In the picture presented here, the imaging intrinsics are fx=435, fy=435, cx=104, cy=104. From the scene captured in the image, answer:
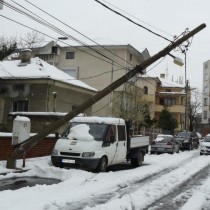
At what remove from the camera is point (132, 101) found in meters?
45.4

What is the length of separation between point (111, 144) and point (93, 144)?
1.10m

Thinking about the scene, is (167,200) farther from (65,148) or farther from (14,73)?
(14,73)

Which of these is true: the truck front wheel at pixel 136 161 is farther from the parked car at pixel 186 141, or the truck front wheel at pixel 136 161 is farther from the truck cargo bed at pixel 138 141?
the parked car at pixel 186 141

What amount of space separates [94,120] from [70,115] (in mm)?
1373

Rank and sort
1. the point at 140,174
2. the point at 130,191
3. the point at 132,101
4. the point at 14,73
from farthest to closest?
1. the point at 132,101
2. the point at 14,73
3. the point at 140,174
4. the point at 130,191

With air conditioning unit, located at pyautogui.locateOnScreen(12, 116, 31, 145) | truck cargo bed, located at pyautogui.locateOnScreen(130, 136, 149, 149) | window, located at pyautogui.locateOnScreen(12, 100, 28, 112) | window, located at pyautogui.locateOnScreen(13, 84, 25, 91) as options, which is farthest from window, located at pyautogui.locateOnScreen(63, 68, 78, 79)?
air conditioning unit, located at pyautogui.locateOnScreen(12, 116, 31, 145)

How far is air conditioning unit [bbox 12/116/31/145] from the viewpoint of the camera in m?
15.6

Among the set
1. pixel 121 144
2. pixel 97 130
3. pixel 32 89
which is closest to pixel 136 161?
pixel 121 144

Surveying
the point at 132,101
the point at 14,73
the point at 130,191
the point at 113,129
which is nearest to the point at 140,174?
the point at 113,129

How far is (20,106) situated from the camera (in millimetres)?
33625

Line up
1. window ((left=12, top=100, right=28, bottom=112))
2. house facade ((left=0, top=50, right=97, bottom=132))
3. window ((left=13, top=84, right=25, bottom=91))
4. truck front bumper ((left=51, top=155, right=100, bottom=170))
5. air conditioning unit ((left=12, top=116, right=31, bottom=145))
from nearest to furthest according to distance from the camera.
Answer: truck front bumper ((left=51, top=155, right=100, bottom=170)), air conditioning unit ((left=12, top=116, right=31, bottom=145)), house facade ((left=0, top=50, right=97, bottom=132)), window ((left=13, top=84, right=25, bottom=91)), window ((left=12, top=100, right=28, bottom=112))

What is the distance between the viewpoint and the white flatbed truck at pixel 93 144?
1498cm

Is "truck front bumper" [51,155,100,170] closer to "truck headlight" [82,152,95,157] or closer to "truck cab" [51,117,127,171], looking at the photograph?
"truck cab" [51,117,127,171]

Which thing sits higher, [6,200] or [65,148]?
[65,148]
